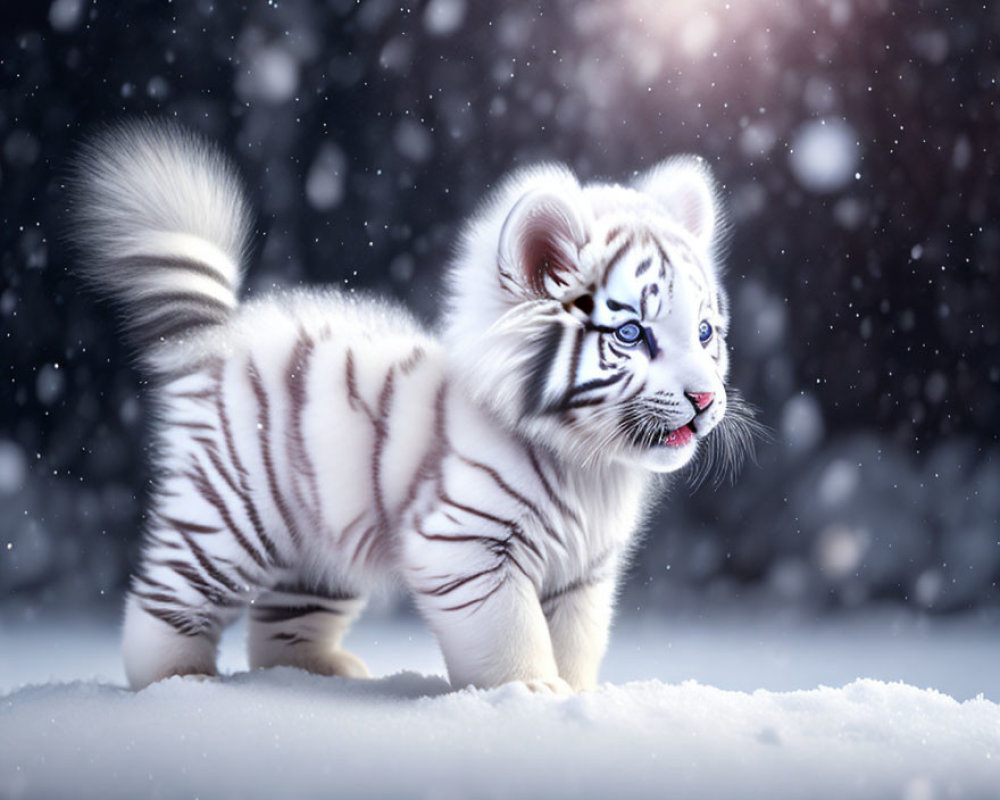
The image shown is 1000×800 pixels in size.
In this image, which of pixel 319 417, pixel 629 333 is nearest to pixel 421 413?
pixel 319 417

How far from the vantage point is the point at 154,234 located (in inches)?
46.0

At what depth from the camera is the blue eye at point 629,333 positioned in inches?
36.4

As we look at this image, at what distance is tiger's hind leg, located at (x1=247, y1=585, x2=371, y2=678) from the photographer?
3.95 feet

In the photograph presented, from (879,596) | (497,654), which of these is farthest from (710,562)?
(497,654)

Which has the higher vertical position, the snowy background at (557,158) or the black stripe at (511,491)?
the snowy background at (557,158)

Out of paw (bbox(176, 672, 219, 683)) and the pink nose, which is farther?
paw (bbox(176, 672, 219, 683))

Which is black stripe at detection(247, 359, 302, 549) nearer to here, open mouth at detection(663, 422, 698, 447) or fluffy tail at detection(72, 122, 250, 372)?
fluffy tail at detection(72, 122, 250, 372)

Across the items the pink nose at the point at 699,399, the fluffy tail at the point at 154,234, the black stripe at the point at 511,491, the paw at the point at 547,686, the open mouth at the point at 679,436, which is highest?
the fluffy tail at the point at 154,234

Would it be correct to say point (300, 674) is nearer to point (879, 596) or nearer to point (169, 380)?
point (169, 380)

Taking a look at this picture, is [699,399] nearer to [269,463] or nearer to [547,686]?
[547,686]

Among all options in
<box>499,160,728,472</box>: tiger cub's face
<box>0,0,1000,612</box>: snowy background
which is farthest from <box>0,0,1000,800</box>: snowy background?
<box>499,160,728,472</box>: tiger cub's face

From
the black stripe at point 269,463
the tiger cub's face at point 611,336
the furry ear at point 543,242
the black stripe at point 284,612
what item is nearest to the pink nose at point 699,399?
the tiger cub's face at point 611,336

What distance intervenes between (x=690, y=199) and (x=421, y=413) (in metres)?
0.33

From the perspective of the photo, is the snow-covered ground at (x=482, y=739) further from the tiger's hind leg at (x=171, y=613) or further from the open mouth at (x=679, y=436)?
the open mouth at (x=679, y=436)
